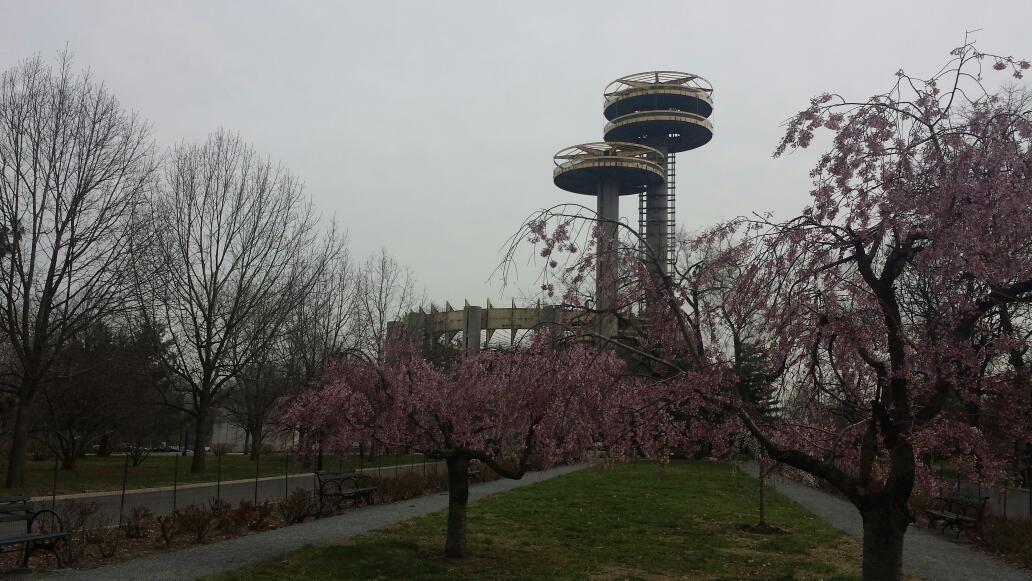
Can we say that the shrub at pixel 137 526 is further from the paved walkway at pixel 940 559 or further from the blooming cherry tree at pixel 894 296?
the paved walkway at pixel 940 559

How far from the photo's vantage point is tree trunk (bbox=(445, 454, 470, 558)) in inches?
468

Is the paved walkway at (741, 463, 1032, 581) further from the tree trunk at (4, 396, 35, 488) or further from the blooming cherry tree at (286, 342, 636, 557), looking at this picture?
the tree trunk at (4, 396, 35, 488)

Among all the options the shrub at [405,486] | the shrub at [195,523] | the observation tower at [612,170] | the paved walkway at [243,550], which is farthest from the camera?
the observation tower at [612,170]

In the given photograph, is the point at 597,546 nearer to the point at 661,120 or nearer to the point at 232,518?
the point at 232,518

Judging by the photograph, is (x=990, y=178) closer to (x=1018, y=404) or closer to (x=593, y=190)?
(x=1018, y=404)

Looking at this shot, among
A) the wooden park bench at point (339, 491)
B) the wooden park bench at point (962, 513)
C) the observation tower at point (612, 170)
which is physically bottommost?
the wooden park bench at point (339, 491)

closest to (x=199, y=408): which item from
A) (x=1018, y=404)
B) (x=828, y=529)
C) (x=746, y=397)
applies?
(x=828, y=529)

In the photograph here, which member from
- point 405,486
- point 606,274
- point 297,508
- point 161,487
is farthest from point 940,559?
point 161,487

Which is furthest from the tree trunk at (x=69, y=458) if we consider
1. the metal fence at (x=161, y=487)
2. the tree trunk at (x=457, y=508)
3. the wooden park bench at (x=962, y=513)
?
the wooden park bench at (x=962, y=513)

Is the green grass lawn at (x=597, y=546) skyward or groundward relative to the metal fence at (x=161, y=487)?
skyward

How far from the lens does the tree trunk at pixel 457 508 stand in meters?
11.9

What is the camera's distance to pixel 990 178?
6348mm

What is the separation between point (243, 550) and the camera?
1203 cm

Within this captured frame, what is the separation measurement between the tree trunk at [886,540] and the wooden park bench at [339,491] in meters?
12.4
